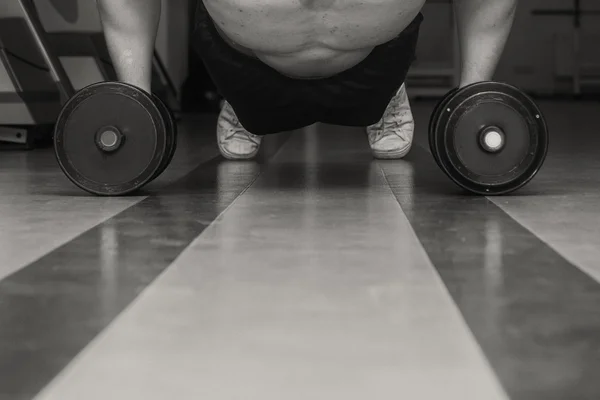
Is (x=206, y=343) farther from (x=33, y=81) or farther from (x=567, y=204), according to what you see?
(x=33, y=81)

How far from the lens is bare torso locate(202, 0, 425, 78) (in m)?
1.26

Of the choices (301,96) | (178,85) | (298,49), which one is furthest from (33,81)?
(178,85)

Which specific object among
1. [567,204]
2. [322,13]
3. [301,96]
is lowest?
[567,204]

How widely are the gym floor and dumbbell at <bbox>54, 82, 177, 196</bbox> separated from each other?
0.06 meters

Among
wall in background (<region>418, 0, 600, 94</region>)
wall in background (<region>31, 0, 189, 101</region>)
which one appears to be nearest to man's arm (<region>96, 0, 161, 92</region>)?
wall in background (<region>31, 0, 189, 101</region>)

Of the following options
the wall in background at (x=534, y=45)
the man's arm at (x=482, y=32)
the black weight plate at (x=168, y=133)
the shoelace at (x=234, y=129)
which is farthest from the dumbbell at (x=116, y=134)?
the wall in background at (x=534, y=45)

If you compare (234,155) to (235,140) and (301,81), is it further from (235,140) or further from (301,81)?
(301,81)

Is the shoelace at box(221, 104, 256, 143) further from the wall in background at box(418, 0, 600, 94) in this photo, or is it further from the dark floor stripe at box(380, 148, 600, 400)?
the wall in background at box(418, 0, 600, 94)

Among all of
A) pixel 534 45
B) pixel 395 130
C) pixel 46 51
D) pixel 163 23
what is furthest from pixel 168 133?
pixel 534 45

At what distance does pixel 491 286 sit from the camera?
811mm

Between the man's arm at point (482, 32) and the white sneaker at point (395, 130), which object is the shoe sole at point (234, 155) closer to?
the white sneaker at point (395, 130)

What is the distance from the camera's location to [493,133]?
1331mm

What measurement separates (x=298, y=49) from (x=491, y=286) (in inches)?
25.8

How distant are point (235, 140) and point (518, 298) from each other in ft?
4.45
